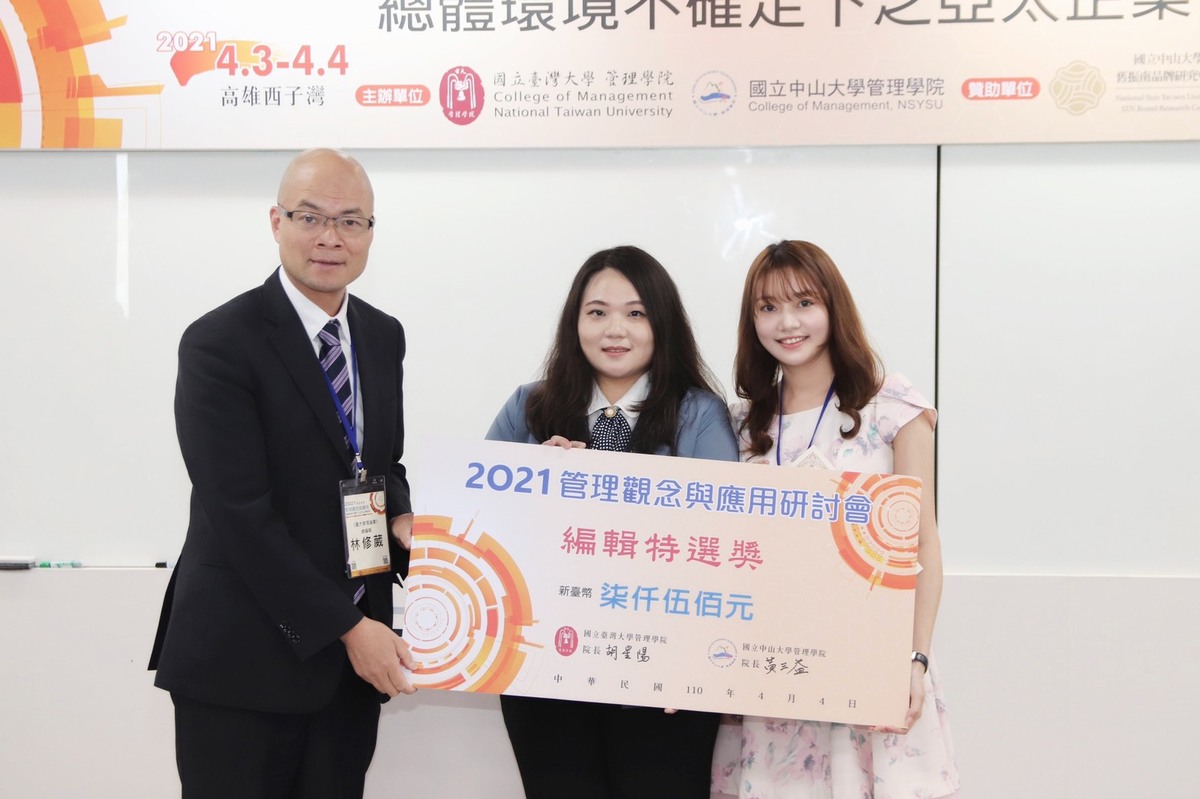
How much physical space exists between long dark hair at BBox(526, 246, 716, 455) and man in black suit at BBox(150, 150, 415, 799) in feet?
1.20

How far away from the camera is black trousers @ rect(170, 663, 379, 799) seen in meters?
1.73

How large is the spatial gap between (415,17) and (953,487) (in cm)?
217

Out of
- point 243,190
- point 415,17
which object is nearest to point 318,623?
point 243,190

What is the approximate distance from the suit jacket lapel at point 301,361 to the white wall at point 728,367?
1138mm

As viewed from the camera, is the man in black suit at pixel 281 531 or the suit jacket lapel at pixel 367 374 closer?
the man in black suit at pixel 281 531

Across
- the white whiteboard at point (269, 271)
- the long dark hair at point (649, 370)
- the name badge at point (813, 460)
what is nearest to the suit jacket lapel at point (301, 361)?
the long dark hair at point (649, 370)

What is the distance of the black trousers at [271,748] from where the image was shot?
1.73m

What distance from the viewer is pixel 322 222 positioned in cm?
181

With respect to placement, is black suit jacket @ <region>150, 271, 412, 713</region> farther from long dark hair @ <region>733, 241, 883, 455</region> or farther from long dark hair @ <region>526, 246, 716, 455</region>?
long dark hair @ <region>733, 241, 883, 455</region>

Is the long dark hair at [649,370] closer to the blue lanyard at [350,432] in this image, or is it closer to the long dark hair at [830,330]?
the long dark hair at [830,330]

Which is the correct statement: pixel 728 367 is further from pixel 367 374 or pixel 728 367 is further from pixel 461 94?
pixel 367 374

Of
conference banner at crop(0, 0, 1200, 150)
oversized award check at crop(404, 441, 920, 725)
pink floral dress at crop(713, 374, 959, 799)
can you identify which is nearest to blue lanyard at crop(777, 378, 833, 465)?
pink floral dress at crop(713, 374, 959, 799)

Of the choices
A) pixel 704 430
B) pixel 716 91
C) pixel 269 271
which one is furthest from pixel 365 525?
pixel 716 91

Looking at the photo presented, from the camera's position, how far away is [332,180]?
71.3 inches
